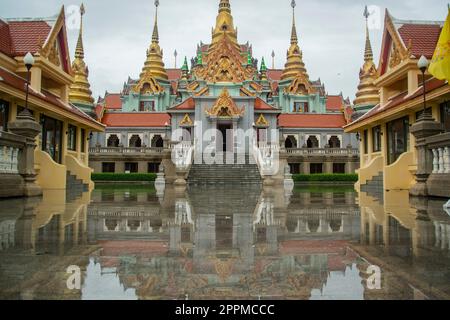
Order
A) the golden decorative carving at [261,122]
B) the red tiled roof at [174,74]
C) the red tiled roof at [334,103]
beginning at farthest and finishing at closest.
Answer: the red tiled roof at [174,74]
the red tiled roof at [334,103]
the golden decorative carving at [261,122]

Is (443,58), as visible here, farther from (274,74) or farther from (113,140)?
(274,74)

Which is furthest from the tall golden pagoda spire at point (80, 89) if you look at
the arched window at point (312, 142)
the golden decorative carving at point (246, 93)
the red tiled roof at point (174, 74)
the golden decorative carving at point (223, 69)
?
the arched window at point (312, 142)

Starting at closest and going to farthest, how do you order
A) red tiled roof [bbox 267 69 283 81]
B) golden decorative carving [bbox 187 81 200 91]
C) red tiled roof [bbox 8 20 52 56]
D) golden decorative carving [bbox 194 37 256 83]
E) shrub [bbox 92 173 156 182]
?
red tiled roof [bbox 8 20 52 56], shrub [bbox 92 173 156 182], golden decorative carving [bbox 194 37 256 83], golden decorative carving [bbox 187 81 200 91], red tiled roof [bbox 267 69 283 81]

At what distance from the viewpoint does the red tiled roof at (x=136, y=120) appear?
43.8 metres

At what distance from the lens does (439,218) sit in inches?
263

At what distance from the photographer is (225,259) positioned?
12.7 ft

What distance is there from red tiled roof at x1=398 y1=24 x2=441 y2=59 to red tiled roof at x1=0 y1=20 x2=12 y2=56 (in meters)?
18.3

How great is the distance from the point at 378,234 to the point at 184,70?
170ft

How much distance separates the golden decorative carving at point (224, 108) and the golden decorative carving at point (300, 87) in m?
23.5

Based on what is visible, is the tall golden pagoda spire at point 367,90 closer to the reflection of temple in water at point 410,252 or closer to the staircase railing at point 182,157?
the staircase railing at point 182,157

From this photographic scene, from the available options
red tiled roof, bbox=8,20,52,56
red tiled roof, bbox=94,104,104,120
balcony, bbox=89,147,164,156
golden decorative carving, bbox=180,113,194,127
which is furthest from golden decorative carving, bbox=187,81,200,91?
red tiled roof, bbox=8,20,52,56

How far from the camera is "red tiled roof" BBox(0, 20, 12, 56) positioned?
1798 cm

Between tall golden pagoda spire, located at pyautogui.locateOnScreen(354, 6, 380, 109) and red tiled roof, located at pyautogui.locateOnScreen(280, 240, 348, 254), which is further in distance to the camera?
tall golden pagoda spire, located at pyautogui.locateOnScreen(354, 6, 380, 109)

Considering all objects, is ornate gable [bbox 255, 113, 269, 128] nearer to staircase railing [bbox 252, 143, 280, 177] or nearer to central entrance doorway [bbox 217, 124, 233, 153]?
central entrance doorway [bbox 217, 124, 233, 153]
